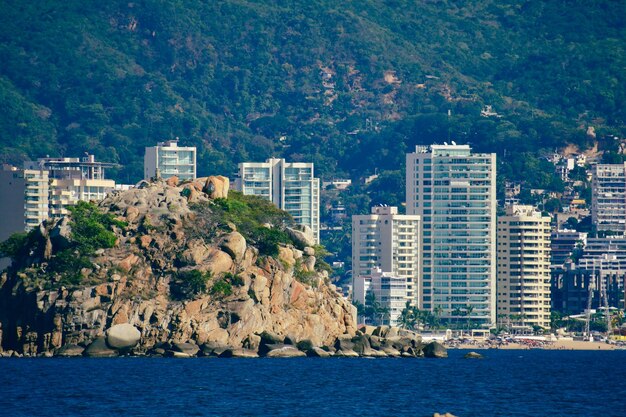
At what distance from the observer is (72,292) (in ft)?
476

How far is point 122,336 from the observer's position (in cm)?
14400

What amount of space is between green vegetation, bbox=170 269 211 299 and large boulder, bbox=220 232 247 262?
4.57 meters

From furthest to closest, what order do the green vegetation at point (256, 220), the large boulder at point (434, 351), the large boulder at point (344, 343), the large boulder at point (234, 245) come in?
1. the large boulder at point (434, 351)
2. the large boulder at point (344, 343)
3. the green vegetation at point (256, 220)
4. the large boulder at point (234, 245)

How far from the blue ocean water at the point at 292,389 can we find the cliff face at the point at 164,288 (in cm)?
465

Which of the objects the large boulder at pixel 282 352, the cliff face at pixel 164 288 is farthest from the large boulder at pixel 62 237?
the large boulder at pixel 282 352

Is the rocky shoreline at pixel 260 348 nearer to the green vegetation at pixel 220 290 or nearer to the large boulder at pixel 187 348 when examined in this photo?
the large boulder at pixel 187 348

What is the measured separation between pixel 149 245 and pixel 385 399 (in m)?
43.1

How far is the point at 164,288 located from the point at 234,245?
7860mm

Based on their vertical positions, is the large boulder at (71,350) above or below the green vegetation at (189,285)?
below

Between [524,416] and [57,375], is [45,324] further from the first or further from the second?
[524,416]

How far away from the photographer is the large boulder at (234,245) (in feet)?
503

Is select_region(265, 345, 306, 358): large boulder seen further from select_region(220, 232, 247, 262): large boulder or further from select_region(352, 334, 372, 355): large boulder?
select_region(352, 334, 372, 355): large boulder

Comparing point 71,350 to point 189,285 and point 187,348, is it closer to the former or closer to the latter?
point 187,348

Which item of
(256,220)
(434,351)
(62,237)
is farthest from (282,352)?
(434,351)
